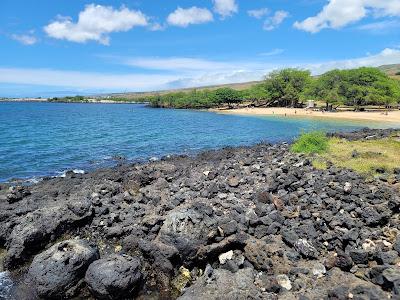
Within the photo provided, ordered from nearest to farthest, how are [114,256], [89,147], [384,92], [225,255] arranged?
1. [114,256]
2. [225,255]
3. [89,147]
4. [384,92]

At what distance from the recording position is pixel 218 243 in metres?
→ 13.4

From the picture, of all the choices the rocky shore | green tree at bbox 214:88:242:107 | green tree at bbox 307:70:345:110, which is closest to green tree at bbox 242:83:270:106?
green tree at bbox 214:88:242:107

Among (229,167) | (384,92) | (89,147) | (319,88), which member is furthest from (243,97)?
(229,167)

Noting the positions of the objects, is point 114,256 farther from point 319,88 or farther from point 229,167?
point 319,88

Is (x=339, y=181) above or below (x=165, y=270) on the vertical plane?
above

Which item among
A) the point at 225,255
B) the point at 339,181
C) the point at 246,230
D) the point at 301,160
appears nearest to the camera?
the point at 225,255

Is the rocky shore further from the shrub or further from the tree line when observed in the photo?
the tree line

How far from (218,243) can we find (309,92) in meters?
117

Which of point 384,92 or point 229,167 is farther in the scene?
point 384,92

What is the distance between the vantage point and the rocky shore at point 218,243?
11469 mm

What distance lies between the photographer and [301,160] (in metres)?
25.8

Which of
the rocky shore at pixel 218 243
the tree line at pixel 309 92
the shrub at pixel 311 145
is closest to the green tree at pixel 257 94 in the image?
the tree line at pixel 309 92

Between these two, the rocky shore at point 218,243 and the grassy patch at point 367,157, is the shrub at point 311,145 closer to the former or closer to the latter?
the grassy patch at point 367,157

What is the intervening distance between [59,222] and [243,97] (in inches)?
5577
